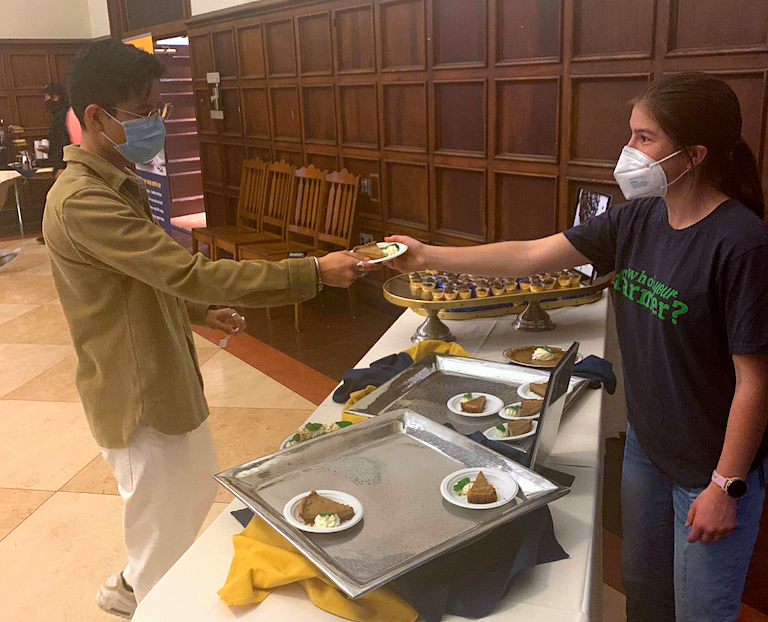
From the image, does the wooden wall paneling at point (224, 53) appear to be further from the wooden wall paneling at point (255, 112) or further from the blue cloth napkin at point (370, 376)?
the blue cloth napkin at point (370, 376)

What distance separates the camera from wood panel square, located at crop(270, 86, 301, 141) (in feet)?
20.0

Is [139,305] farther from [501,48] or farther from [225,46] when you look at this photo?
[225,46]

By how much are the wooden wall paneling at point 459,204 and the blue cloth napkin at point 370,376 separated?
2.50 m

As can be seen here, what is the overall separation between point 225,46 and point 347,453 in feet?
19.3

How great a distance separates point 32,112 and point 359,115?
6.29m

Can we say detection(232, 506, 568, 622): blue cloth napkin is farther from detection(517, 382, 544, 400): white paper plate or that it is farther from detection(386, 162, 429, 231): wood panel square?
detection(386, 162, 429, 231): wood panel square

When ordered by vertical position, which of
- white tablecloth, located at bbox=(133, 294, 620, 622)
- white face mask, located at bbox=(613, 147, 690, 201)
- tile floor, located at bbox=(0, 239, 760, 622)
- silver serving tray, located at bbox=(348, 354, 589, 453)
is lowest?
tile floor, located at bbox=(0, 239, 760, 622)

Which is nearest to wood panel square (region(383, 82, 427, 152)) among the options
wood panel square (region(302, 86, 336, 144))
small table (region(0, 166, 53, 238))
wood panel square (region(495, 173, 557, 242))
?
wood panel square (region(302, 86, 336, 144))

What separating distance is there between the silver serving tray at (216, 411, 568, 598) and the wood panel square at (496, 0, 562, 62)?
9.51 feet

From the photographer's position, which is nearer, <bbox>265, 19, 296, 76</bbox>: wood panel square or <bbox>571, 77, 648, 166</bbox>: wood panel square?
<bbox>571, 77, 648, 166</bbox>: wood panel square

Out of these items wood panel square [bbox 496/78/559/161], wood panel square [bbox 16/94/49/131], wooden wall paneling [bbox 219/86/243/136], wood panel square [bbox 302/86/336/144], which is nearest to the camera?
wood panel square [bbox 496/78/559/161]

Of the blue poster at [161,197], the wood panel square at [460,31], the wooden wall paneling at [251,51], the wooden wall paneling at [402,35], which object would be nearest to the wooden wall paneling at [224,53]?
the wooden wall paneling at [251,51]

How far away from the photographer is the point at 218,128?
719cm

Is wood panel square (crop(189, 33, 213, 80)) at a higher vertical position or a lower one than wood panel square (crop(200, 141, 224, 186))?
higher
